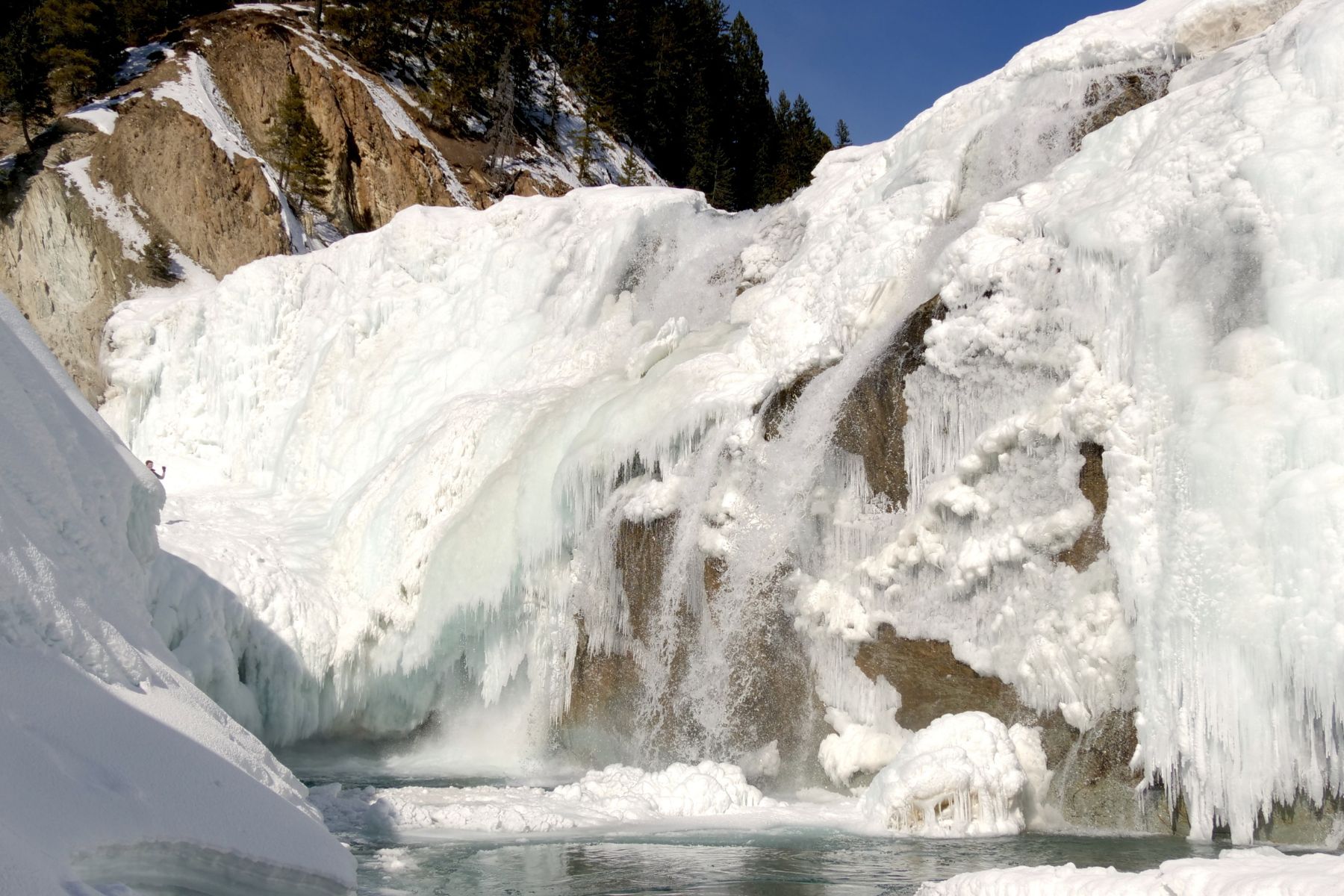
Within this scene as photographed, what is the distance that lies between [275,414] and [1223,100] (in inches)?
511

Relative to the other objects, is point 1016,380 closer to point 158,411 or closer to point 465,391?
point 465,391

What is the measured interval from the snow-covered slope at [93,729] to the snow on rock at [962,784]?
4303 millimetres

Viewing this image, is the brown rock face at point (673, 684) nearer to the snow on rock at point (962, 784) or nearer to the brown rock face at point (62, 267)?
the snow on rock at point (962, 784)

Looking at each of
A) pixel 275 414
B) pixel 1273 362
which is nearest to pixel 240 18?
pixel 275 414

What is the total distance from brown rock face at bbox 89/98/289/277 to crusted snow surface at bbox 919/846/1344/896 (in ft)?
70.3

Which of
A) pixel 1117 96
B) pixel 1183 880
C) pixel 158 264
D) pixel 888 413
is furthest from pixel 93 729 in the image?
pixel 158 264

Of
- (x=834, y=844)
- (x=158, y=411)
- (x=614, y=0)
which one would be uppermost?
(x=614, y=0)

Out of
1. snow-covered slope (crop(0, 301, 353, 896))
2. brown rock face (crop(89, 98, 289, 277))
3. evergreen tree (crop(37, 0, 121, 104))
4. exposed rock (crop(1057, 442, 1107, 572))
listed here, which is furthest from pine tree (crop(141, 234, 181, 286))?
exposed rock (crop(1057, 442, 1107, 572))

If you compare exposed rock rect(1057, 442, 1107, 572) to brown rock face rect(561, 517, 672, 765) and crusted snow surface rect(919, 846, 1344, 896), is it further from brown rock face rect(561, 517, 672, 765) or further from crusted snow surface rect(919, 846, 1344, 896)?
brown rock face rect(561, 517, 672, 765)

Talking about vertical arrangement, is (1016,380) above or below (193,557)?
above

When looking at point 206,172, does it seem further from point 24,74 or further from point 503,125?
point 503,125

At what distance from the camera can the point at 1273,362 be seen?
7.77 meters

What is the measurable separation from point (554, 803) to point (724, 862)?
2279mm

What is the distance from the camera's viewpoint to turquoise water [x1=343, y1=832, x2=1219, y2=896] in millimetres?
6426
